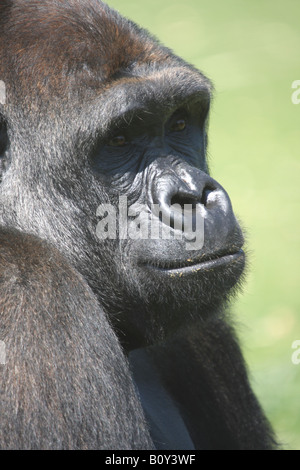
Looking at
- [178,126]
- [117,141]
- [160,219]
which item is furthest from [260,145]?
[160,219]

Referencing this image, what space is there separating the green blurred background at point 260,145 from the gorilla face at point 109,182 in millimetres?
604

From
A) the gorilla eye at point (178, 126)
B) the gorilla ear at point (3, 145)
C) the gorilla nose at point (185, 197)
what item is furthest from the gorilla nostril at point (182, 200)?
the gorilla ear at point (3, 145)

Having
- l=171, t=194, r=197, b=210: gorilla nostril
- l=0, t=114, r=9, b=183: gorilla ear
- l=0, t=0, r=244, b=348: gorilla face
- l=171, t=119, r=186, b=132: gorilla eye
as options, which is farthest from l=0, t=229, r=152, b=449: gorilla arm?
l=171, t=119, r=186, b=132: gorilla eye

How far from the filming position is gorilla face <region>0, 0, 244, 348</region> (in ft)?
12.8

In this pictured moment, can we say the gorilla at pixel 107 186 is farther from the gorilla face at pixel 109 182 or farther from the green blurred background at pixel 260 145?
the green blurred background at pixel 260 145

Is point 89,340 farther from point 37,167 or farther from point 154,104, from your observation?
point 154,104

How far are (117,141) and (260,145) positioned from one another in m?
9.17

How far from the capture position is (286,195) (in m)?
11.5

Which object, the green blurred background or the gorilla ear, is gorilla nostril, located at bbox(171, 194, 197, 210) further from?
the gorilla ear

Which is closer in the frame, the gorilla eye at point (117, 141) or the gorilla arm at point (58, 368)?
the gorilla arm at point (58, 368)

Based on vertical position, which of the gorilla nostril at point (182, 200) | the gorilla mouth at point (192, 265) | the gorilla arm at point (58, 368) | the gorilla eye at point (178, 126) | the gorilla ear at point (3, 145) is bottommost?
the gorilla arm at point (58, 368)

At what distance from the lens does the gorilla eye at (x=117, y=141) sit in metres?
4.05

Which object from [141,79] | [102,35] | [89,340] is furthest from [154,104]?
[89,340]
